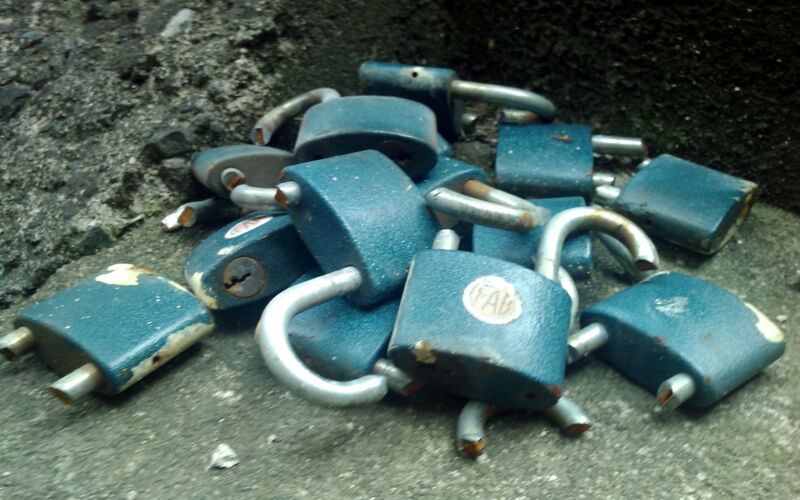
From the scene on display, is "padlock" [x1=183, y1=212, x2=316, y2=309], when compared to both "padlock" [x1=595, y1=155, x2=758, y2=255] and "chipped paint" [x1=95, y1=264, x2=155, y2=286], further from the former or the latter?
"padlock" [x1=595, y1=155, x2=758, y2=255]

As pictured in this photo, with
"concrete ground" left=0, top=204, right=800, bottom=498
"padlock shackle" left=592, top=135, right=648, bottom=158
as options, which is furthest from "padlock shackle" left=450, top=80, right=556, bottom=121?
"concrete ground" left=0, top=204, right=800, bottom=498

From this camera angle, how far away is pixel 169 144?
1254 millimetres

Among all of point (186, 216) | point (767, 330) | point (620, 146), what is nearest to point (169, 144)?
point (186, 216)

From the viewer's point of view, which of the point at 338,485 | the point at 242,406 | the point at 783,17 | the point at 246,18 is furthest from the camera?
the point at 246,18

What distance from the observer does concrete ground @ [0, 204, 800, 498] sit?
0.80 metres

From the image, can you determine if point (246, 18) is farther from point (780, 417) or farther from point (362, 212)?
point (780, 417)

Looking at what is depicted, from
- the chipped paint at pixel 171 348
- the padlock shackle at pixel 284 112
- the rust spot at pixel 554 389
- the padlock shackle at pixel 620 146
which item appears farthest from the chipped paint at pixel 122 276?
the padlock shackle at pixel 620 146

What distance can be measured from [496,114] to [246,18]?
20.9 inches

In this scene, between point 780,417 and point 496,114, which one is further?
point 496,114

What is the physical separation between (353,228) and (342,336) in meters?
0.14

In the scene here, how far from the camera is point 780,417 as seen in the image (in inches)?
36.0

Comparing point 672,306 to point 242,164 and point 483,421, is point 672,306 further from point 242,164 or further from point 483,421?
point 242,164

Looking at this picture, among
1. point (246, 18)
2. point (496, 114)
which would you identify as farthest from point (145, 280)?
point (496, 114)

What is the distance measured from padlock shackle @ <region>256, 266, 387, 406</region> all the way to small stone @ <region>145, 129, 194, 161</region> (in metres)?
0.50
